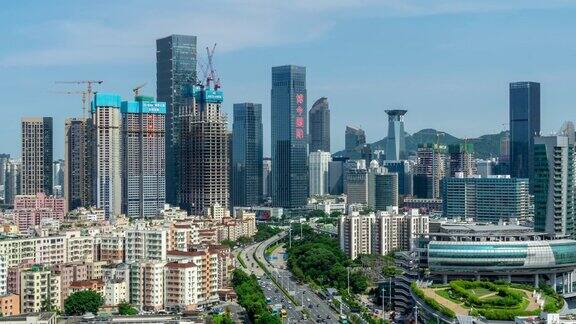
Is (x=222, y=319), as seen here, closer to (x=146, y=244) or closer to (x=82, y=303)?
(x=82, y=303)

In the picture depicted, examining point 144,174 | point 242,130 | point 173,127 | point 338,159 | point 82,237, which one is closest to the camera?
point 82,237

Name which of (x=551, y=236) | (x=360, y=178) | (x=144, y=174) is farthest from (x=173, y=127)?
(x=551, y=236)

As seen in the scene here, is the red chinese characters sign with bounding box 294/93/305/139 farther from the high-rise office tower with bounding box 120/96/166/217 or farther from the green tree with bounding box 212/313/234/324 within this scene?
the green tree with bounding box 212/313/234/324

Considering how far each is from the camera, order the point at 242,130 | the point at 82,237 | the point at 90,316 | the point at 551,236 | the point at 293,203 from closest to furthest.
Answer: the point at 90,316, the point at 551,236, the point at 82,237, the point at 293,203, the point at 242,130

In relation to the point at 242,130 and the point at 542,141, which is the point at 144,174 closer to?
the point at 242,130

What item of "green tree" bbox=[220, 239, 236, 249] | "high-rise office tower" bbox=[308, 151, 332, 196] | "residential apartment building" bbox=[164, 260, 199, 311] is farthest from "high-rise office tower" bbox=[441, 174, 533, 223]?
"high-rise office tower" bbox=[308, 151, 332, 196]

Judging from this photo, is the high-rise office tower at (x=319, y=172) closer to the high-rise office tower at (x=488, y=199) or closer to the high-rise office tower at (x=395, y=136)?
the high-rise office tower at (x=395, y=136)
